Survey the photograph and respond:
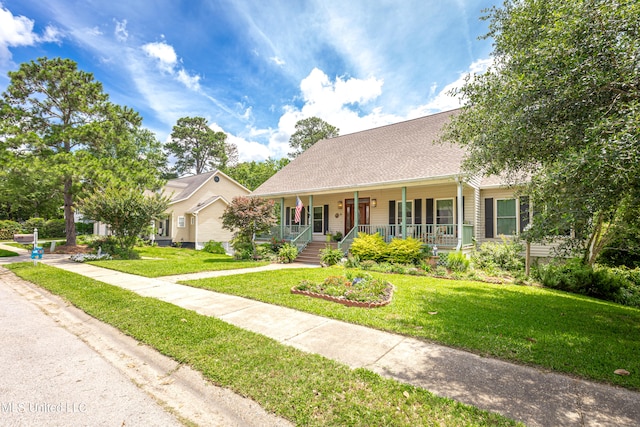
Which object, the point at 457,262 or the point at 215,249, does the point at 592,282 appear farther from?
the point at 215,249

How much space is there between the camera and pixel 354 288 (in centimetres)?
646

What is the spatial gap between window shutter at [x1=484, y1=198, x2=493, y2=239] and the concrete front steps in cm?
678

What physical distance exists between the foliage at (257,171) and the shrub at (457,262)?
91.7 ft

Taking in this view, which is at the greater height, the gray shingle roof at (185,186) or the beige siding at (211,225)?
the gray shingle roof at (185,186)

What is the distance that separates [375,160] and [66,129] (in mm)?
16175

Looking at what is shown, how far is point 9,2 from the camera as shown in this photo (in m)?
8.74

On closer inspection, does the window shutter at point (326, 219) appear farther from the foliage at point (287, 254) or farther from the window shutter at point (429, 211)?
the window shutter at point (429, 211)

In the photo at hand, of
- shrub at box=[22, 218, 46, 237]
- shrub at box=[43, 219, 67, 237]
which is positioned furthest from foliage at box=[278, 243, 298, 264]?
shrub at box=[22, 218, 46, 237]

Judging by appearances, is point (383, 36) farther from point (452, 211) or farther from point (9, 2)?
point (9, 2)

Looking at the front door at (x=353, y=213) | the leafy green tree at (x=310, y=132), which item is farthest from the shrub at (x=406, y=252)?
the leafy green tree at (x=310, y=132)

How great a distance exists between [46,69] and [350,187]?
52.9 feet

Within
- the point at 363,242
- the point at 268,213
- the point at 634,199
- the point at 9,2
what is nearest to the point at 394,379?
the point at 634,199

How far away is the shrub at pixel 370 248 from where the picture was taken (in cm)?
1148

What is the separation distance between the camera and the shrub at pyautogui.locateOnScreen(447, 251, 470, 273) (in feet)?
33.6
